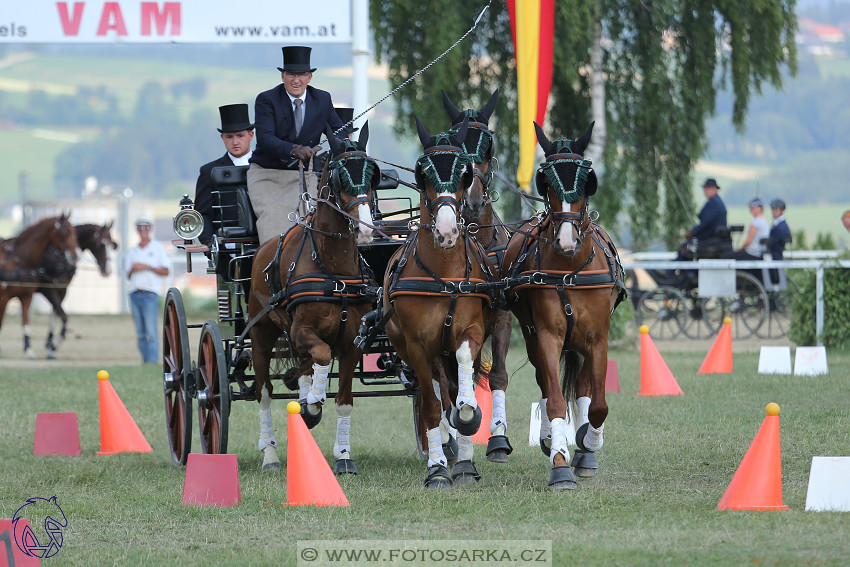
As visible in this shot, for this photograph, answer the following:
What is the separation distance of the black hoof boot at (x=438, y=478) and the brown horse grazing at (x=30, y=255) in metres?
13.0

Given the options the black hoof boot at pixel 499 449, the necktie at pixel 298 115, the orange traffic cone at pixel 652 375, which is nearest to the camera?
the black hoof boot at pixel 499 449

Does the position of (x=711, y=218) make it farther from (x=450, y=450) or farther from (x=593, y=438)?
(x=593, y=438)

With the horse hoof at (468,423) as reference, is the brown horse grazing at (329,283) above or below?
above

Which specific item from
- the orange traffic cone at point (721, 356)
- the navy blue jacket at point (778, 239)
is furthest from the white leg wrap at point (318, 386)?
the navy blue jacket at point (778, 239)

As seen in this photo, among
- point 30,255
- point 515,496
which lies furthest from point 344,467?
point 30,255

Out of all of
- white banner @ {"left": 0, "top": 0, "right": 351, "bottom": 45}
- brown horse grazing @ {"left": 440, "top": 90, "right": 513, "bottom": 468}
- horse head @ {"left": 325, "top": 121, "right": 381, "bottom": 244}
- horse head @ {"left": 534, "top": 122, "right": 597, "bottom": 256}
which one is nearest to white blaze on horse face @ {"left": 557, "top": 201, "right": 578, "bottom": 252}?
horse head @ {"left": 534, "top": 122, "right": 597, "bottom": 256}

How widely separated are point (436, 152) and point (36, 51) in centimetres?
16365

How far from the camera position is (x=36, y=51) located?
158 meters

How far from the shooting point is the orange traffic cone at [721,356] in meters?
12.8

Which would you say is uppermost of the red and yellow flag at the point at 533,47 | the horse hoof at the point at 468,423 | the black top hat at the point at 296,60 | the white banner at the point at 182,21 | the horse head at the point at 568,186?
the white banner at the point at 182,21

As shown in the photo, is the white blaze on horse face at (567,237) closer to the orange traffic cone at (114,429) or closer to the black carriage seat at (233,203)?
the black carriage seat at (233,203)

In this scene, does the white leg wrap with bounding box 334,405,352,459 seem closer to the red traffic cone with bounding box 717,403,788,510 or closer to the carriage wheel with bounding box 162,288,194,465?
the carriage wheel with bounding box 162,288,194,465

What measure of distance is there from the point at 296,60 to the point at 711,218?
10591mm

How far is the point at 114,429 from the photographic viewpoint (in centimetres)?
962
